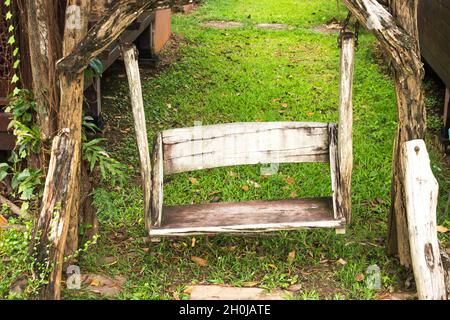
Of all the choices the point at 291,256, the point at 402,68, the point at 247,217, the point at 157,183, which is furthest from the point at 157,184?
the point at 402,68

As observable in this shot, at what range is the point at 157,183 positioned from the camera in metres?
4.38

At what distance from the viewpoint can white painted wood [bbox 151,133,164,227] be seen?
14.0ft

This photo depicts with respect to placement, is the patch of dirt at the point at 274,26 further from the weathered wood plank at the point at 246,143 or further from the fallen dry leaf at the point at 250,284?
the fallen dry leaf at the point at 250,284

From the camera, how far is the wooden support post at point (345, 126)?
13.7ft

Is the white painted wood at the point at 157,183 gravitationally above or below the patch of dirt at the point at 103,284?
above

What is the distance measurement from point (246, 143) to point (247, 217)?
0.57 m

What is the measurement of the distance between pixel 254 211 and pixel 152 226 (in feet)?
2.27

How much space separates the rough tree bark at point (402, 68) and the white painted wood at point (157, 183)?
1.51m

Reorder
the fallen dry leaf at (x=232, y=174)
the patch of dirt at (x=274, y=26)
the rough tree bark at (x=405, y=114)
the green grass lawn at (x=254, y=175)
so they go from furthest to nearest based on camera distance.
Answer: the patch of dirt at (x=274, y=26), the fallen dry leaf at (x=232, y=174), the green grass lawn at (x=254, y=175), the rough tree bark at (x=405, y=114)

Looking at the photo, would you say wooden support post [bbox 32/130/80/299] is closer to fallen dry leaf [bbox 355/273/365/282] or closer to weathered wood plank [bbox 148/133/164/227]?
weathered wood plank [bbox 148/133/164/227]

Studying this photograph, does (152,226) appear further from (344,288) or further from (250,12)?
(250,12)

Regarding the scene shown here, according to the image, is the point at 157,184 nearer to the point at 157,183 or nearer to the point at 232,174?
the point at 157,183

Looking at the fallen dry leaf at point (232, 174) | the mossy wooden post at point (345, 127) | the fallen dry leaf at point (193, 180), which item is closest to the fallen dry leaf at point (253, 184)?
the fallen dry leaf at point (232, 174)
